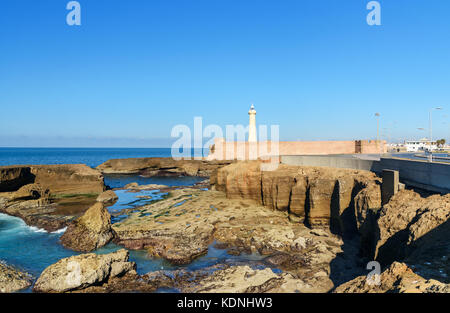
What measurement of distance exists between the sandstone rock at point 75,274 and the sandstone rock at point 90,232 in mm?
4912

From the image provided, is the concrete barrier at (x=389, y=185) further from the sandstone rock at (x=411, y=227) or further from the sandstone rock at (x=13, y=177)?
the sandstone rock at (x=13, y=177)

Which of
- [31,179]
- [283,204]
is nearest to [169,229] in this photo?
[283,204]

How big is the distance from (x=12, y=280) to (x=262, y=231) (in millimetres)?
12084

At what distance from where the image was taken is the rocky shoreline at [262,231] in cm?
970

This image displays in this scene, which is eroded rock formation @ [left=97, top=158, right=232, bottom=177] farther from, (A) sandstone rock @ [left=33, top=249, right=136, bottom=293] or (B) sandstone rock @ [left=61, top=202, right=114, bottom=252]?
(A) sandstone rock @ [left=33, top=249, right=136, bottom=293]

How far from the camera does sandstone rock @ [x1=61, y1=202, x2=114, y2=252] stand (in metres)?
16.1

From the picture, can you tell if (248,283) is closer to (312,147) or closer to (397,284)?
(397,284)

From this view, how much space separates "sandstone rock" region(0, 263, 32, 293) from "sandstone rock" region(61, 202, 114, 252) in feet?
11.6

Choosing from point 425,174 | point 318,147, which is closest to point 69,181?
point 318,147

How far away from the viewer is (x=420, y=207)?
10.9 metres

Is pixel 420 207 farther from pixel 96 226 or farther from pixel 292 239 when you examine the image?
pixel 96 226

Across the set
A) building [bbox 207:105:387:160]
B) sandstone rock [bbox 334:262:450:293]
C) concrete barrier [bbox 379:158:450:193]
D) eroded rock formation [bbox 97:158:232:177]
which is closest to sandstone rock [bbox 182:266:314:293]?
sandstone rock [bbox 334:262:450:293]

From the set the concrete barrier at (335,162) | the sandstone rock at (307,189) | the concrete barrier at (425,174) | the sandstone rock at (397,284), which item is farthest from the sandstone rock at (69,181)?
the sandstone rock at (397,284)
